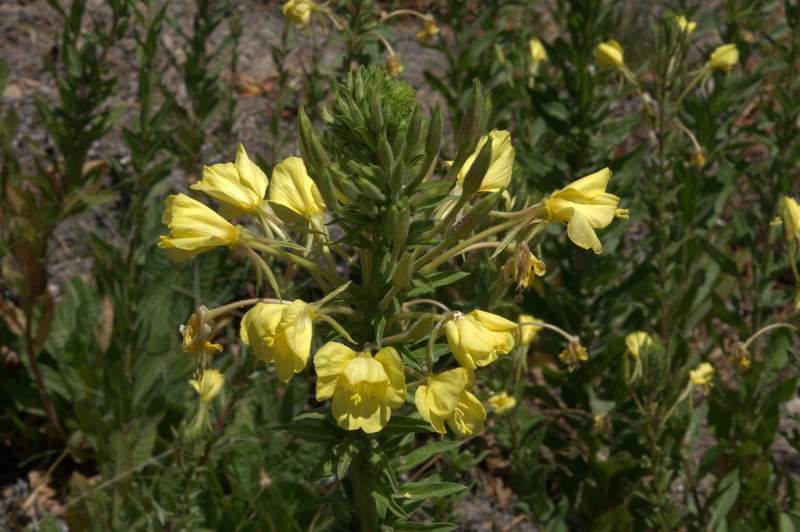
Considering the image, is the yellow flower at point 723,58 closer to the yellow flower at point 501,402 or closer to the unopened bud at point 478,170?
the yellow flower at point 501,402

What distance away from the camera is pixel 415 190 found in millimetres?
1646

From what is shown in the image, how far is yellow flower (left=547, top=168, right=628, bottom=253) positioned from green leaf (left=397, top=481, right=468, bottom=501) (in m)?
0.59

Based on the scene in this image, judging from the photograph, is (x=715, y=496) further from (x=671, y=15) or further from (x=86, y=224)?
(x=86, y=224)

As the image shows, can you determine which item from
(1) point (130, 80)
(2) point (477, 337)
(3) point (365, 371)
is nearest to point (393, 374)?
(3) point (365, 371)

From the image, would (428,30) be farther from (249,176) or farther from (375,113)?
(375,113)

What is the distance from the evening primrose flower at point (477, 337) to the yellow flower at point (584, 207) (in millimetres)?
223

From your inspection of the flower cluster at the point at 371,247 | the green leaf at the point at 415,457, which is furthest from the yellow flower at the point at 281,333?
the green leaf at the point at 415,457

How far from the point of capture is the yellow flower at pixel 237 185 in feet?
5.83

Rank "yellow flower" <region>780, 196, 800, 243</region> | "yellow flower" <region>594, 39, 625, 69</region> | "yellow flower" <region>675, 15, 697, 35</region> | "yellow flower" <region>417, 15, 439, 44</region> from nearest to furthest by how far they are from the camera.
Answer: "yellow flower" <region>780, 196, 800, 243</region> < "yellow flower" <region>675, 15, 697, 35</region> < "yellow flower" <region>594, 39, 625, 69</region> < "yellow flower" <region>417, 15, 439, 44</region>

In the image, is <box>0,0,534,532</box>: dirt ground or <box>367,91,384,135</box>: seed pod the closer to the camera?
<box>367,91,384,135</box>: seed pod

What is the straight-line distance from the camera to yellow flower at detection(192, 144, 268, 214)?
5.83ft

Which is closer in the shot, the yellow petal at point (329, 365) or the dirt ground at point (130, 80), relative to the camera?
the yellow petal at point (329, 365)

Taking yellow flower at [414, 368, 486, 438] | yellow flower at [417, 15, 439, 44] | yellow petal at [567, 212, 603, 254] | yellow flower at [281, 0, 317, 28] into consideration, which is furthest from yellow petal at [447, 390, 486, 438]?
yellow flower at [417, 15, 439, 44]

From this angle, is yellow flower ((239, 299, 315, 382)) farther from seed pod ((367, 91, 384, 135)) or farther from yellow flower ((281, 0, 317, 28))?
yellow flower ((281, 0, 317, 28))
